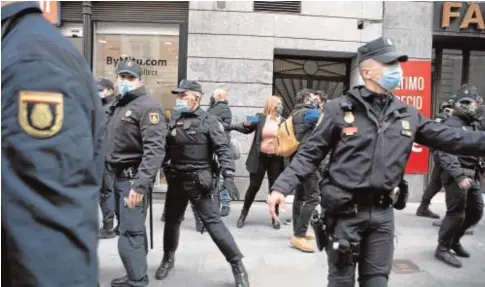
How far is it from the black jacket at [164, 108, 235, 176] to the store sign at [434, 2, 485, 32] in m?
6.50

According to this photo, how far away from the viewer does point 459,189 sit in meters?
5.82

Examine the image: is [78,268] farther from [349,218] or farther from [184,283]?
[184,283]

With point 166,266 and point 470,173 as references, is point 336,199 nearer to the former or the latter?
point 166,266

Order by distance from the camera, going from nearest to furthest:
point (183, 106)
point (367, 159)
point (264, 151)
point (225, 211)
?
point (367, 159) → point (183, 106) → point (264, 151) → point (225, 211)

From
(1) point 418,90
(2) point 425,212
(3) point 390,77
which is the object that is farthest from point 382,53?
(1) point 418,90

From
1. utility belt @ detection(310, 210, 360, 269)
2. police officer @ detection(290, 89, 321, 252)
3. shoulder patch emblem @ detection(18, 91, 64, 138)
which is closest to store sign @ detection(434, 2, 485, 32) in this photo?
police officer @ detection(290, 89, 321, 252)

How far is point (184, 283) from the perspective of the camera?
521 cm

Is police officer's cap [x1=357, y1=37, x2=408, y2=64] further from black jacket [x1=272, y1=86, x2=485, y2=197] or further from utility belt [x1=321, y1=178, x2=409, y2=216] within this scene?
utility belt [x1=321, y1=178, x2=409, y2=216]

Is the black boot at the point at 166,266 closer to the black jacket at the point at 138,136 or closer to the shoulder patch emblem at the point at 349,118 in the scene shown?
the black jacket at the point at 138,136

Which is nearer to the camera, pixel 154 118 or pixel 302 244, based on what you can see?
pixel 154 118

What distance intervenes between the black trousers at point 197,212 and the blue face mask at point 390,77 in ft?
7.07

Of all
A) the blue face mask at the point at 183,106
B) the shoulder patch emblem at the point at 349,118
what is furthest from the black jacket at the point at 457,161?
the blue face mask at the point at 183,106

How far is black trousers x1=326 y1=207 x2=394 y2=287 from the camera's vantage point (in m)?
3.46

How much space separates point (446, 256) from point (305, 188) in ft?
5.89
